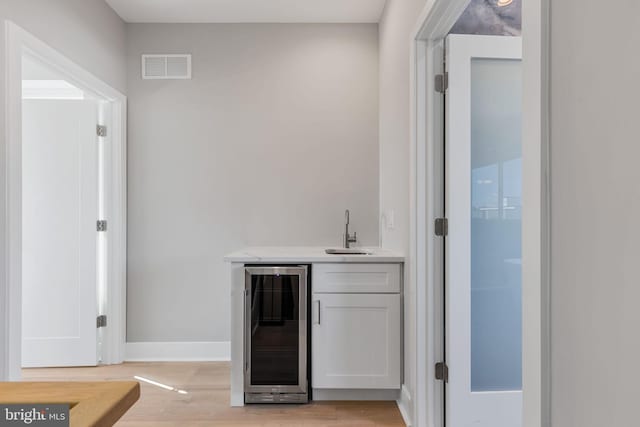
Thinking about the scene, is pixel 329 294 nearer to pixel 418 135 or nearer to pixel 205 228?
pixel 418 135

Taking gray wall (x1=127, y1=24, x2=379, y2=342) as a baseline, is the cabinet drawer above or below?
below

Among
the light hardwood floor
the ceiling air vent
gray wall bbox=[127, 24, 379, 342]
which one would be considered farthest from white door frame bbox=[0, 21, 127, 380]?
the light hardwood floor

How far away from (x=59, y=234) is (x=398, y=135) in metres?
2.67

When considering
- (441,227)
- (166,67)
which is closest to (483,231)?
(441,227)

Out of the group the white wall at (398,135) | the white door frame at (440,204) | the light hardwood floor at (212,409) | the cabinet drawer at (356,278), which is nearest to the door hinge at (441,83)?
the white door frame at (440,204)

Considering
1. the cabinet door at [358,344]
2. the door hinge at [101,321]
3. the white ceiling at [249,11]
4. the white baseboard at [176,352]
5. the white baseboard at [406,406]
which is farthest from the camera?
the white baseboard at [176,352]

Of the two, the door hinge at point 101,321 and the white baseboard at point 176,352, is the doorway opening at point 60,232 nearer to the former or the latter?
the door hinge at point 101,321

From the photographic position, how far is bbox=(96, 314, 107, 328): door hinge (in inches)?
129

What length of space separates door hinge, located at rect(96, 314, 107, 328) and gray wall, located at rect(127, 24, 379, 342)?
21cm

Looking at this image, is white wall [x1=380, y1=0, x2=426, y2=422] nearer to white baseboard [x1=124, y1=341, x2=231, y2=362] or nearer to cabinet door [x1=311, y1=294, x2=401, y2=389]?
cabinet door [x1=311, y1=294, x2=401, y2=389]

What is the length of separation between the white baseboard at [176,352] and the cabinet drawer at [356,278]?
1.36m

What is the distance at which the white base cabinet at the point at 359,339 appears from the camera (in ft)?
8.39

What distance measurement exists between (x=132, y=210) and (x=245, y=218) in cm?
94

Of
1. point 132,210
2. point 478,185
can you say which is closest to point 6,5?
point 132,210
